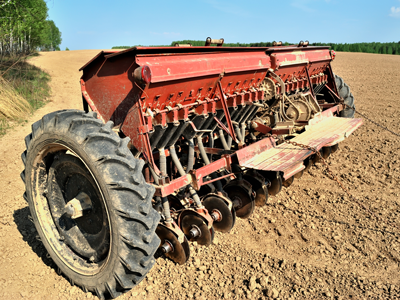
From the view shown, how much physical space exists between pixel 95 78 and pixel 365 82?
13.2m

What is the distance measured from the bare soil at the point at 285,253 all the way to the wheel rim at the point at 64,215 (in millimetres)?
277

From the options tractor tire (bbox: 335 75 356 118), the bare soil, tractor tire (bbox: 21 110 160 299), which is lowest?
the bare soil

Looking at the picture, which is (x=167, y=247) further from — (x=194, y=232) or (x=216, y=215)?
(x=216, y=215)

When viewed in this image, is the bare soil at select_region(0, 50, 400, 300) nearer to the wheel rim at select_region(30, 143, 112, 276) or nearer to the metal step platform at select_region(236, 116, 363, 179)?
the wheel rim at select_region(30, 143, 112, 276)

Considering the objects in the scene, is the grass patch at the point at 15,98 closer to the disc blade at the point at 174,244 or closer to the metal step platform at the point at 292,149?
the disc blade at the point at 174,244

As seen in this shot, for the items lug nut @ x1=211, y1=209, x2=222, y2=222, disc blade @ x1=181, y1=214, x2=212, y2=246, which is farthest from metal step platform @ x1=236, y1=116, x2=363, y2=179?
disc blade @ x1=181, y1=214, x2=212, y2=246

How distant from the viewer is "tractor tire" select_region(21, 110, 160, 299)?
211 cm

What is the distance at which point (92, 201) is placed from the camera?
2568 millimetres

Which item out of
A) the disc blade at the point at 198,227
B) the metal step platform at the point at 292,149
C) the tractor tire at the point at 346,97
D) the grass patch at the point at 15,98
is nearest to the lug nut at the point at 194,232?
the disc blade at the point at 198,227

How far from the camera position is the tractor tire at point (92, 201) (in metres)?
2.11

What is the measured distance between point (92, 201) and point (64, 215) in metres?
0.48

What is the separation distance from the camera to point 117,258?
85.8 inches

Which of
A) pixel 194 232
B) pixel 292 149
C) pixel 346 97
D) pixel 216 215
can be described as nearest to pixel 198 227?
pixel 194 232

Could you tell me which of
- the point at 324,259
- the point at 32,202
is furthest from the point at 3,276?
the point at 324,259
